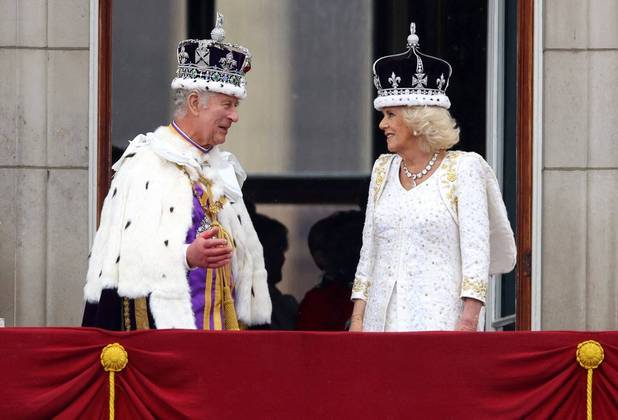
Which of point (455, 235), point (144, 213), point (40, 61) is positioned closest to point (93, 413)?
point (144, 213)

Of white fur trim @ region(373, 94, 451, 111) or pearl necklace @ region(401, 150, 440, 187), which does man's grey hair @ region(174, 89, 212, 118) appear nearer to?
white fur trim @ region(373, 94, 451, 111)

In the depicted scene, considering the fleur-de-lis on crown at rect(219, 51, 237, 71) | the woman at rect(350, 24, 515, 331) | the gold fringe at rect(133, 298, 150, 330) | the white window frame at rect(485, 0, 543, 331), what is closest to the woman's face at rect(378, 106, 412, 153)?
the woman at rect(350, 24, 515, 331)

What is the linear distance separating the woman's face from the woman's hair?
0.08 feet

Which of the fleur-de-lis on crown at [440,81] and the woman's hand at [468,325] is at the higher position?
the fleur-de-lis on crown at [440,81]

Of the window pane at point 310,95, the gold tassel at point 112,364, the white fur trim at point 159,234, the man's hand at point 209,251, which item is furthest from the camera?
the window pane at point 310,95

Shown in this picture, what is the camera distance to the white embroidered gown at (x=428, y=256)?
6672 mm

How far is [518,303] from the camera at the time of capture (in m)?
8.51

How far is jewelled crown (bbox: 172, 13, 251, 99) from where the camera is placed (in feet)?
22.5

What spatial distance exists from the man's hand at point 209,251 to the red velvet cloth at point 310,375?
17.7 inches

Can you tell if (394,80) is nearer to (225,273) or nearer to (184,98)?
(184,98)

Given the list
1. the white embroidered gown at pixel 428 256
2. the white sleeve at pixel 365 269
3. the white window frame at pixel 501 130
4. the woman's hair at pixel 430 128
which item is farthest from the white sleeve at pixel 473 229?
the white window frame at pixel 501 130

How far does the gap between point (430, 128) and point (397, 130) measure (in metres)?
0.14

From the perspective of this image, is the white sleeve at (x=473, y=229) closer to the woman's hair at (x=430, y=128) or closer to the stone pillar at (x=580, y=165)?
the woman's hair at (x=430, y=128)

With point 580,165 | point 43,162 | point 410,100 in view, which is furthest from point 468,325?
point 43,162
